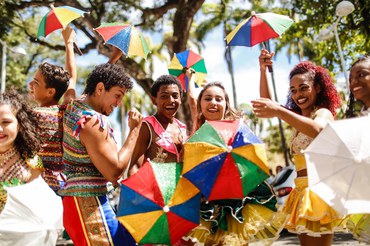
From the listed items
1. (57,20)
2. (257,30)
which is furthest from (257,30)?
(57,20)

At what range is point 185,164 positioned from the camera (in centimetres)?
303

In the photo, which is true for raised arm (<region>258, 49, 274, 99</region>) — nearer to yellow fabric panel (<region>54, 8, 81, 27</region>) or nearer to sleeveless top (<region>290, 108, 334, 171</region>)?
sleeveless top (<region>290, 108, 334, 171</region>)

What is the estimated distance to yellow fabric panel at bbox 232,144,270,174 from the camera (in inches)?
117

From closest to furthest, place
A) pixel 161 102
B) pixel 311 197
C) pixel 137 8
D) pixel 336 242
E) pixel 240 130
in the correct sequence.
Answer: pixel 240 130 < pixel 311 197 < pixel 161 102 < pixel 336 242 < pixel 137 8

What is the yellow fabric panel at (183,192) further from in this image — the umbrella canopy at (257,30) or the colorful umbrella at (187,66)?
the colorful umbrella at (187,66)

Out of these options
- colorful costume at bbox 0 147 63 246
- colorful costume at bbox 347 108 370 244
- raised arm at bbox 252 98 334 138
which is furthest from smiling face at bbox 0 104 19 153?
Answer: colorful costume at bbox 347 108 370 244

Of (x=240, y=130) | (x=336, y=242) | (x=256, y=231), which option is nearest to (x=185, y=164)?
(x=240, y=130)

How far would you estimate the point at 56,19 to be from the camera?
15.2 feet

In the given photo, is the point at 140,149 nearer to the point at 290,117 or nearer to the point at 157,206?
the point at 157,206

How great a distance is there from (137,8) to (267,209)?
34.9 ft

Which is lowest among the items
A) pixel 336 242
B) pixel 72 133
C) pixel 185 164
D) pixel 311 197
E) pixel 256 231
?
pixel 336 242

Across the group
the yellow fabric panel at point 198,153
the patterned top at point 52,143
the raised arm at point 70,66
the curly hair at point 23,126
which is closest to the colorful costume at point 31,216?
the curly hair at point 23,126

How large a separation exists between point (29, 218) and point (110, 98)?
105 cm

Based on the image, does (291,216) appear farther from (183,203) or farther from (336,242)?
(336,242)
